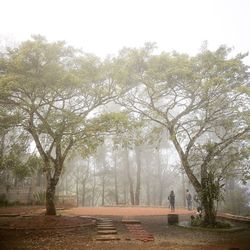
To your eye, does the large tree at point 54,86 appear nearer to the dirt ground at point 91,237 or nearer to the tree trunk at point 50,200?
the tree trunk at point 50,200

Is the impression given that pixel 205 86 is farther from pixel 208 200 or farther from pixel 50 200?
pixel 50 200

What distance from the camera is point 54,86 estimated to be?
1742 cm

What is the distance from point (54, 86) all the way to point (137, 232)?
9.15 m

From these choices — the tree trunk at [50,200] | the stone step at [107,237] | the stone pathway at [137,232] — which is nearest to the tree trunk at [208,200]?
the stone pathway at [137,232]

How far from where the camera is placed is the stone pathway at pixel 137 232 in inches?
525

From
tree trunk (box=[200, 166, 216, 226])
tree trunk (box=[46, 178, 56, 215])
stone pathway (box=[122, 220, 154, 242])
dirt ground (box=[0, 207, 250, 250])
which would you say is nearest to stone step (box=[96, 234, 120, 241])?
dirt ground (box=[0, 207, 250, 250])

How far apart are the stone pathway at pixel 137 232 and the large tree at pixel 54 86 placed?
17.4ft

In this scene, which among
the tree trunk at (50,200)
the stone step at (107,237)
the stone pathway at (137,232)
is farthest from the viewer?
the tree trunk at (50,200)

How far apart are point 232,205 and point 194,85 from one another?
17.0 meters

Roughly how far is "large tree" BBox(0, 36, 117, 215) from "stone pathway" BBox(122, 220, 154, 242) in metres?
5.30

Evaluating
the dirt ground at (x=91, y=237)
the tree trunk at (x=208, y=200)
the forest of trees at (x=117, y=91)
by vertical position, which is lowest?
the dirt ground at (x=91, y=237)

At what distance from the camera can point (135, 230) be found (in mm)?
15133

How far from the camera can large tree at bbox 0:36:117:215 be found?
16.7 m

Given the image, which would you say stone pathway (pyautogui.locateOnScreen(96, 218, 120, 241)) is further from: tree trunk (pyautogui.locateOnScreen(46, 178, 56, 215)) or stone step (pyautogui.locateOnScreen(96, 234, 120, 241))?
tree trunk (pyautogui.locateOnScreen(46, 178, 56, 215))
